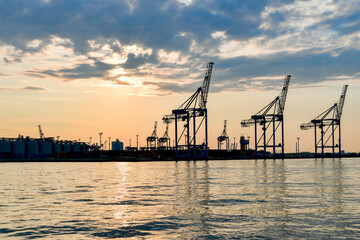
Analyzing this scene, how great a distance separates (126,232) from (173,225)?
281cm

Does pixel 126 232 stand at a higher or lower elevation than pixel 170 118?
lower

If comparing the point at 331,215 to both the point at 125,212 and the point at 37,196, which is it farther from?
the point at 37,196

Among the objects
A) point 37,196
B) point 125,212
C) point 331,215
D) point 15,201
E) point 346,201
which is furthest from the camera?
point 37,196

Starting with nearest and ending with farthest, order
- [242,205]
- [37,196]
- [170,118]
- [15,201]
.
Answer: [242,205], [15,201], [37,196], [170,118]

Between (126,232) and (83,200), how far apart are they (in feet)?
44.5

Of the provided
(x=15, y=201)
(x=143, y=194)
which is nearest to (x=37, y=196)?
(x=15, y=201)

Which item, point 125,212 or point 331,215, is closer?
point 331,215

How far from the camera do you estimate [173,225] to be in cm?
2183

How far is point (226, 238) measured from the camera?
18688mm

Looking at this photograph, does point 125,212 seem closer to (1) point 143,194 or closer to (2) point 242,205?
(2) point 242,205

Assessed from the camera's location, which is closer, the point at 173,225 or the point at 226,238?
the point at 226,238

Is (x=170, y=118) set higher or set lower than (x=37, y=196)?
higher

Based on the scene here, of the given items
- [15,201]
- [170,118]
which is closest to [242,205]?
[15,201]

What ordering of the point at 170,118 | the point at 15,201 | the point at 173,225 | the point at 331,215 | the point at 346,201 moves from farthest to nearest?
the point at 170,118 < the point at 15,201 < the point at 346,201 < the point at 331,215 < the point at 173,225
